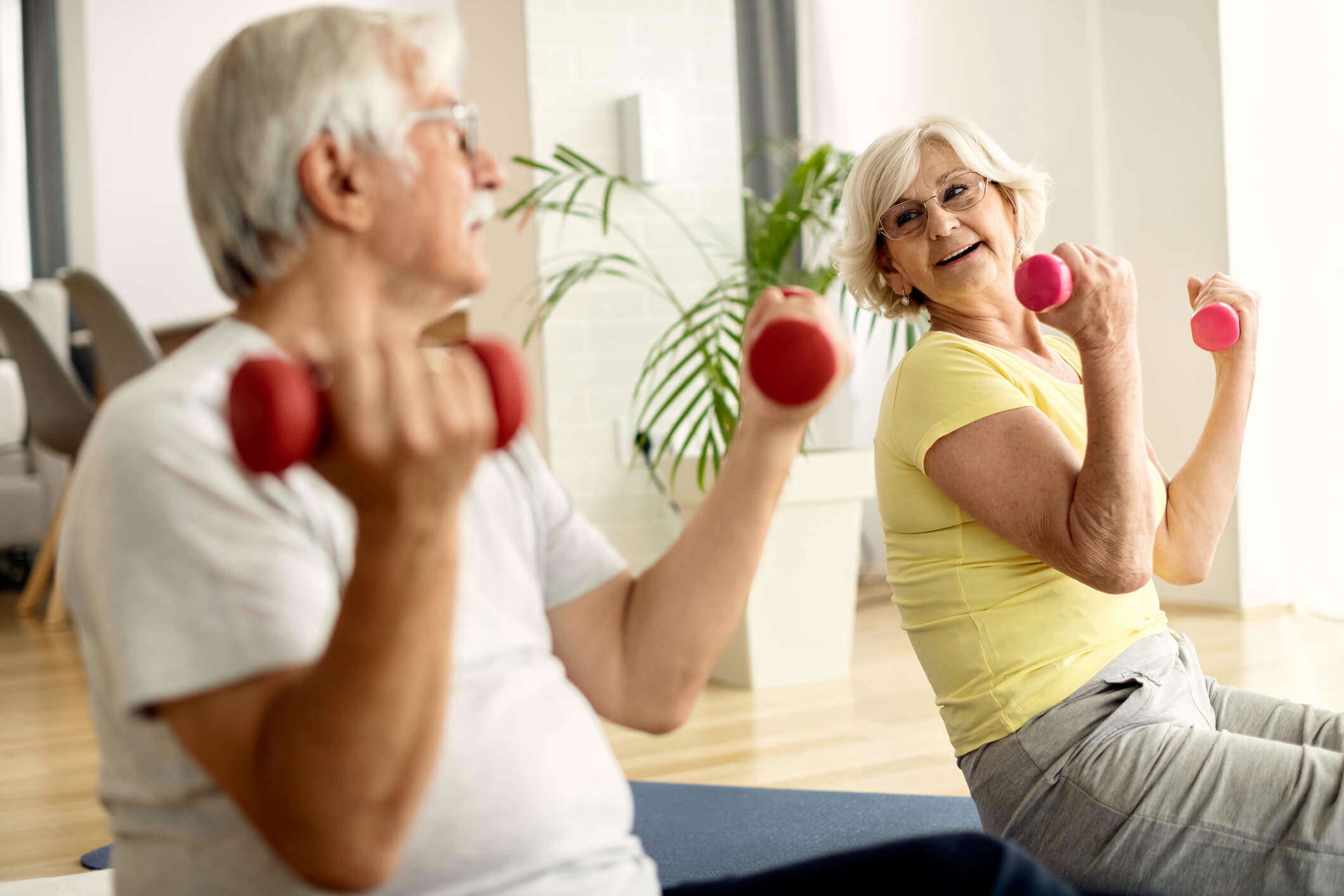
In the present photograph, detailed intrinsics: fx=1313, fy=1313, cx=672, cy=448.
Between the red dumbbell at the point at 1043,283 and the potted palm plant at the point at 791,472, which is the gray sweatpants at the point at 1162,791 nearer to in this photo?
the red dumbbell at the point at 1043,283

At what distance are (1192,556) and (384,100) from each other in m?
1.09

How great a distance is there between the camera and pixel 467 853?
2.47 ft

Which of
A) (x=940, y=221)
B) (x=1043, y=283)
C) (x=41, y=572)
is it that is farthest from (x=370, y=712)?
(x=41, y=572)

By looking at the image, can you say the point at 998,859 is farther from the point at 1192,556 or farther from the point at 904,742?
the point at 904,742

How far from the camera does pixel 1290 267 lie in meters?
3.60

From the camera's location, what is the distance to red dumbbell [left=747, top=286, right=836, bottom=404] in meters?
0.81

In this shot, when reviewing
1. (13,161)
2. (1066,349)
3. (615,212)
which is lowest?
(1066,349)

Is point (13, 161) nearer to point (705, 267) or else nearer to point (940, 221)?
point (705, 267)

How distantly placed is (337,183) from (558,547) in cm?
31

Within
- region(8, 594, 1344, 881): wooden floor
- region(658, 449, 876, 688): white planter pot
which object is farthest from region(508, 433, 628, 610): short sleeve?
region(658, 449, 876, 688): white planter pot

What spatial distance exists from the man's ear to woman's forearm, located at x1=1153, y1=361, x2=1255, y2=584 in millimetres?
1048

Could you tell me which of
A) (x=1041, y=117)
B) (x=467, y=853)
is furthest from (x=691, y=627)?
(x=1041, y=117)

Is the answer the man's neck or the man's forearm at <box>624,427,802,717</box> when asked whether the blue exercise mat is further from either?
the man's neck

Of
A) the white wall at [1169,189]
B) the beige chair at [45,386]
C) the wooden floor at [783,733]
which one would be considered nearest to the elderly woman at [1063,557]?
the wooden floor at [783,733]
